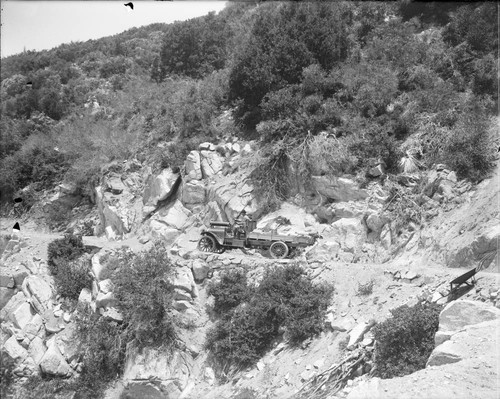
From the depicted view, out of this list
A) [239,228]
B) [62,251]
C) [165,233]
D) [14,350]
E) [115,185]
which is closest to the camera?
[14,350]

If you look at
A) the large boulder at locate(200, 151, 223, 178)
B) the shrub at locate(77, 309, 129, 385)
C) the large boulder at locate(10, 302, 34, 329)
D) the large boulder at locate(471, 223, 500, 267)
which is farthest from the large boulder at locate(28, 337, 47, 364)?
the large boulder at locate(471, 223, 500, 267)

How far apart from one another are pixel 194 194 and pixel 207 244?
286 centimetres

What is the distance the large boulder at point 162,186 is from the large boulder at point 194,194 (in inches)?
33.3

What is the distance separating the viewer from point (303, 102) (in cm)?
1602

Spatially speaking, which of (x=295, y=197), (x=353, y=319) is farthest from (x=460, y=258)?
(x=295, y=197)

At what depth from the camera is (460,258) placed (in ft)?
33.9

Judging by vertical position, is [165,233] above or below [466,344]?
above

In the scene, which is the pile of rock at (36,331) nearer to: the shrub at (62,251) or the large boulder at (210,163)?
the shrub at (62,251)

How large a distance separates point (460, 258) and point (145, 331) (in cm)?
779

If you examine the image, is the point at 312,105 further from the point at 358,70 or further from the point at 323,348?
the point at 323,348

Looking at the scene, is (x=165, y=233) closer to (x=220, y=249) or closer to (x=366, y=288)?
(x=220, y=249)

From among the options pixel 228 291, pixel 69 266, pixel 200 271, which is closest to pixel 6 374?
pixel 69 266

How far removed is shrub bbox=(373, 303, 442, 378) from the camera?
8.11 meters

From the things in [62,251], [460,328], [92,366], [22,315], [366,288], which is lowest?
[92,366]
